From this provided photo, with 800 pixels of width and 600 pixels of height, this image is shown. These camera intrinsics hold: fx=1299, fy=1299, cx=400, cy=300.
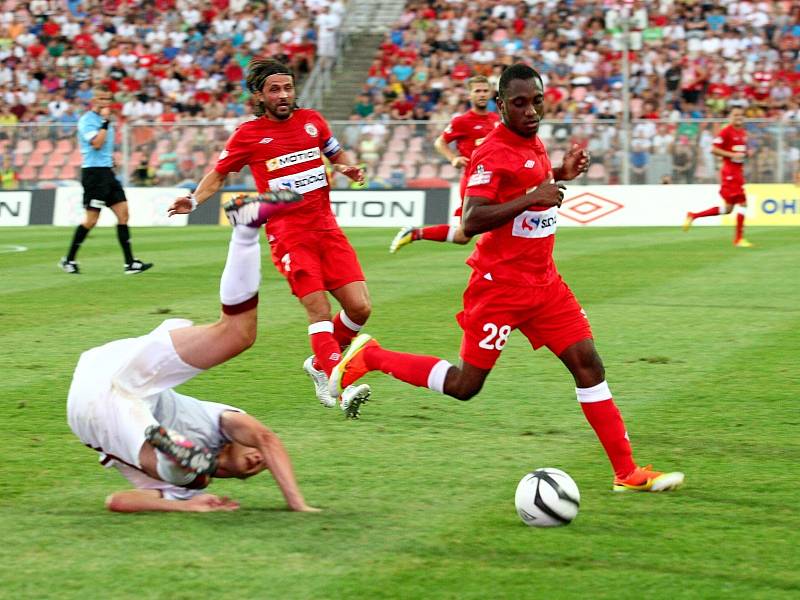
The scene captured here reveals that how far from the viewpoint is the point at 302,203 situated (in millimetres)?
8766

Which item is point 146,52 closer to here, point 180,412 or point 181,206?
point 181,206

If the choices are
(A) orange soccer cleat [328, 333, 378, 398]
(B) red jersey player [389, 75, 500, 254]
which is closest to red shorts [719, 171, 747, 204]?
(B) red jersey player [389, 75, 500, 254]

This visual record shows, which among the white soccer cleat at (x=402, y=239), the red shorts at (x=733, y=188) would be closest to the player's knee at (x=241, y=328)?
the white soccer cleat at (x=402, y=239)

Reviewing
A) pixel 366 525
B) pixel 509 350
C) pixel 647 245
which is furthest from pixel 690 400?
pixel 647 245

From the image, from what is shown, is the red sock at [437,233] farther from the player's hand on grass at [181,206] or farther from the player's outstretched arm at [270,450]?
the player's outstretched arm at [270,450]

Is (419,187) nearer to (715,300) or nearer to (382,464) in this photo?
(715,300)

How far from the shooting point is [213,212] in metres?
→ 28.4

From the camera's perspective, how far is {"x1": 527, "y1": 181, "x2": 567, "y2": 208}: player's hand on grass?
6.02 meters

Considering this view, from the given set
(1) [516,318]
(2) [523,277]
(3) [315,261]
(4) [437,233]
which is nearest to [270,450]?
(1) [516,318]

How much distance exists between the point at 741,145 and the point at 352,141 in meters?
10.6

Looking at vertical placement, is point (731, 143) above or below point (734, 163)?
above

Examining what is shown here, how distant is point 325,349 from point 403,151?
67.3 feet

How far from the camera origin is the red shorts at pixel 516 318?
248 inches

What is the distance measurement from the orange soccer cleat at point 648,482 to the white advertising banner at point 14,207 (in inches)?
989
